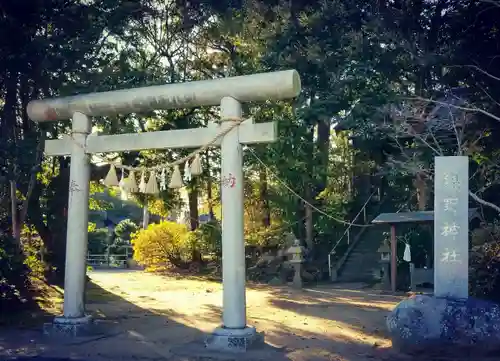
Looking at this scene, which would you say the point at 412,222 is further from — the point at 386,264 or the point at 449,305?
the point at 449,305

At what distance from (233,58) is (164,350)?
10.4m

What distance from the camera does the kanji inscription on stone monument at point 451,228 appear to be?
25.8 ft

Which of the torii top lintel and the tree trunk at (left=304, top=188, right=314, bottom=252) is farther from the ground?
the torii top lintel

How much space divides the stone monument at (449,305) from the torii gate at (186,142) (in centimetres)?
231

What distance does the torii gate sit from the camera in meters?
7.92

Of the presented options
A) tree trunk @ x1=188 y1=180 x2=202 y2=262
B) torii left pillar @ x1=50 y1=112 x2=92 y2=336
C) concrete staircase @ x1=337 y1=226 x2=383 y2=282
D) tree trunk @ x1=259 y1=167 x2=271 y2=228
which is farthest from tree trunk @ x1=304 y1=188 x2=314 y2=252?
torii left pillar @ x1=50 y1=112 x2=92 y2=336

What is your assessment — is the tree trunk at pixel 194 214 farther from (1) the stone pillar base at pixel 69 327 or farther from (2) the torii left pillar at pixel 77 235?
(1) the stone pillar base at pixel 69 327

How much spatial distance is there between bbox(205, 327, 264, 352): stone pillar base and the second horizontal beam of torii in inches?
111

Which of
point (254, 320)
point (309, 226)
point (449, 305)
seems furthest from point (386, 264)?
point (449, 305)

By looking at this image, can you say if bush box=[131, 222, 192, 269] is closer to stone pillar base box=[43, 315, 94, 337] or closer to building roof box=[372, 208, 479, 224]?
building roof box=[372, 208, 479, 224]

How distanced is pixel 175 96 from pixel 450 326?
211 inches

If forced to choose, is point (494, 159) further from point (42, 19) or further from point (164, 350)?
point (42, 19)

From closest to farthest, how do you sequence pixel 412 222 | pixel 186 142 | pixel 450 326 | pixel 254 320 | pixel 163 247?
pixel 450 326, pixel 186 142, pixel 254 320, pixel 412 222, pixel 163 247

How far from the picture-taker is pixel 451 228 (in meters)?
8.01
